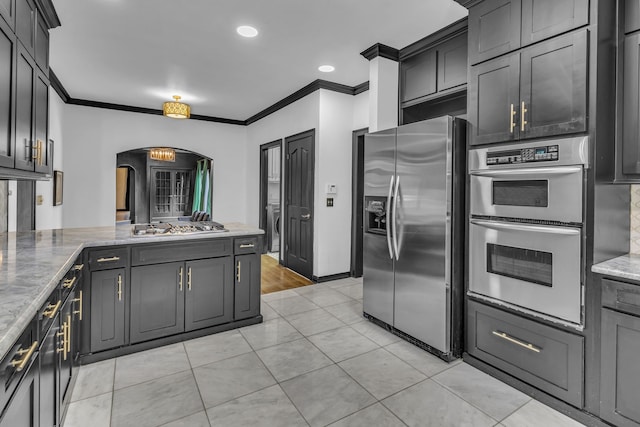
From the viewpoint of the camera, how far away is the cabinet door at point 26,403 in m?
0.97

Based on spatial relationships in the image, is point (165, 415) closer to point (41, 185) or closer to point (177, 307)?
point (177, 307)

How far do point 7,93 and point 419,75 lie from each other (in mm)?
3267

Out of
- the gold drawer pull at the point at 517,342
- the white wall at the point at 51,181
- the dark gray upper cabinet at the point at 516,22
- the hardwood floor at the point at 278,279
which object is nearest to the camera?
the dark gray upper cabinet at the point at 516,22

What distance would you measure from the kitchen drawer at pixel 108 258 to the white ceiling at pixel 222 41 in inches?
79.3

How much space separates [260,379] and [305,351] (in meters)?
0.51

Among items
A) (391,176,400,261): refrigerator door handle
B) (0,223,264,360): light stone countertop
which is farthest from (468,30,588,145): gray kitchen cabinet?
(0,223,264,360): light stone countertop

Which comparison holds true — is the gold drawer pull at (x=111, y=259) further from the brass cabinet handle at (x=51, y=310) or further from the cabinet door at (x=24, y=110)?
the brass cabinet handle at (x=51, y=310)

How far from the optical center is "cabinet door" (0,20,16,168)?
177 cm

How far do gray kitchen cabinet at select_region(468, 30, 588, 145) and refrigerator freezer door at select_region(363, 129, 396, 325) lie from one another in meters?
0.75

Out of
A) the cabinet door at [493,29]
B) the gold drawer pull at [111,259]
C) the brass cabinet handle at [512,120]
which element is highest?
the cabinet door at [493,29]

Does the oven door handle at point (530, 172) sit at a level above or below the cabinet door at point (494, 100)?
below

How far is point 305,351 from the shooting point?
271 cm

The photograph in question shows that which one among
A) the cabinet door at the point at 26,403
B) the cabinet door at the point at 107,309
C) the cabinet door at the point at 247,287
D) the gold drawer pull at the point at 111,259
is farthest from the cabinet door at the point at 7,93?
the cabinet door at the point at 247,287

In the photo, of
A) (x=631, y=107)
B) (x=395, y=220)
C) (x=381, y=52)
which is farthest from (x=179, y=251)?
(x=631, y=107)
